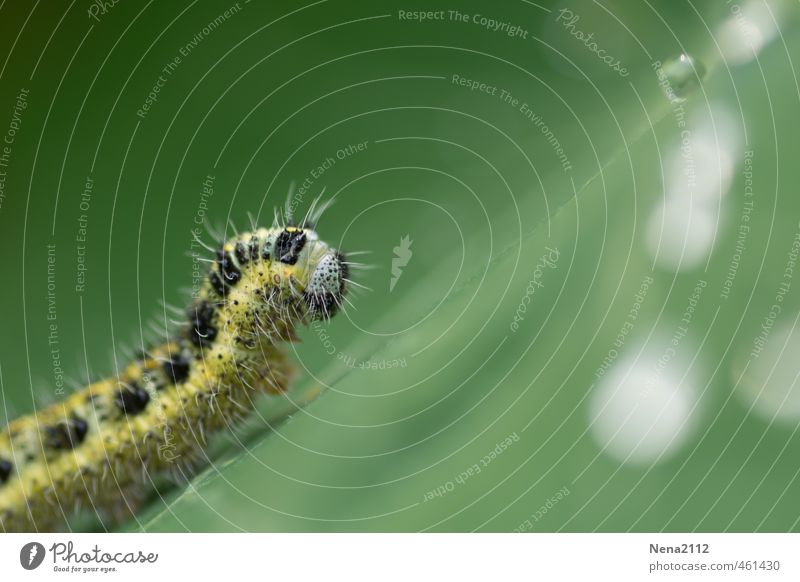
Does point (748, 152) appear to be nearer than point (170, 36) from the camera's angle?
Yes

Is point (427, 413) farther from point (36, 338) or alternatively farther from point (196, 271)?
point (36, 338)

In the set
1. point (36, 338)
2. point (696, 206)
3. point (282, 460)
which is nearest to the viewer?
point (282, 460)

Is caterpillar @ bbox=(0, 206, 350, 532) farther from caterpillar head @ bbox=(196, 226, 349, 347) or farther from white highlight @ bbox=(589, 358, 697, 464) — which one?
white highlight @ bbox=(589, 358, 697, 464)

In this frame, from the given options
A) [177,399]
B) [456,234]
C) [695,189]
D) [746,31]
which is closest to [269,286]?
[177,399]

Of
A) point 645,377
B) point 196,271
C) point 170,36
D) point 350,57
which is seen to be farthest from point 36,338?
point 645,377

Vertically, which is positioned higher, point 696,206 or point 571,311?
point 696,206

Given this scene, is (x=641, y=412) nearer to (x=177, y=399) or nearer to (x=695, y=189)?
(x=695, y=189)
